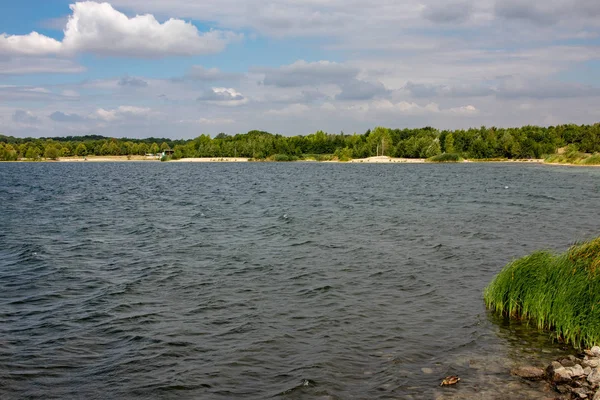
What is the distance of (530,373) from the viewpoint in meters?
12.6

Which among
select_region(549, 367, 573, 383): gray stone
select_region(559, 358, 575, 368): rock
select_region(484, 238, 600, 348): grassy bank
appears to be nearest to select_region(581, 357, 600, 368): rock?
select_region(559, 358, 575, 368): rock

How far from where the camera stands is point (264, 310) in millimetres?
18484

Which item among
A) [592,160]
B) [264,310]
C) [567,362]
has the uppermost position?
[592,160]

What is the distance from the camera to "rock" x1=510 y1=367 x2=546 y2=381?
12402 millimetres

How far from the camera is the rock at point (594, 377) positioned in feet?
37.3

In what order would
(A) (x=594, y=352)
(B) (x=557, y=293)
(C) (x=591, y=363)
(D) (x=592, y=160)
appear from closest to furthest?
1. (C) (x=591, y=363)
2. (A) (x=594, y=352)
3. (B) (x=557, y=293)
4. (D) (x=592, y=160)

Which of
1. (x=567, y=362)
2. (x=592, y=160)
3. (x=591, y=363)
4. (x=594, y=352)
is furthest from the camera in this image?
(x=592, y=160)

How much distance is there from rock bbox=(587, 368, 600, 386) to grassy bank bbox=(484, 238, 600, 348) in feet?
7.53

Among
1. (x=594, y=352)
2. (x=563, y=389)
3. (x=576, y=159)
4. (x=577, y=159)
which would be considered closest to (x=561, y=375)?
(x=563, y=389)

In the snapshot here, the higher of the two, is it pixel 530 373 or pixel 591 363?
pixel 591 363

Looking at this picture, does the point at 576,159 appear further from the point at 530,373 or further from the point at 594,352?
the point at 530,373

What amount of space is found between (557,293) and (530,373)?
3834 mm

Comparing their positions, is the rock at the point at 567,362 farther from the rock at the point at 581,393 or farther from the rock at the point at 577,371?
the rock at the point at 581,393

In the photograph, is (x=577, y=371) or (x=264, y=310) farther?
(x=264, y=310)
